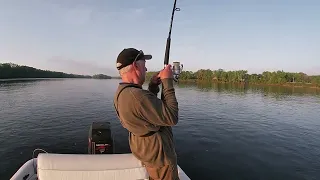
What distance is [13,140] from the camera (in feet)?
35.1

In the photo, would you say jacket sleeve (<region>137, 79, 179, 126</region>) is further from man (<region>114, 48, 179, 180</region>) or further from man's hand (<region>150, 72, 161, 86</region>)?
man's hand (<region>150, 72, 161, 86</region>)

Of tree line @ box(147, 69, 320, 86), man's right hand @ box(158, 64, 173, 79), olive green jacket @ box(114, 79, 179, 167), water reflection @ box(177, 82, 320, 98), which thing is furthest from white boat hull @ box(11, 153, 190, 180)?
tree line @ box(147, 69, 320, 86)

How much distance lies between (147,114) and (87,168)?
2.04 meters

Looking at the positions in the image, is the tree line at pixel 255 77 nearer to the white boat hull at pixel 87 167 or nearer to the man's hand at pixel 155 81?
the white boat hull at pixel 87 167

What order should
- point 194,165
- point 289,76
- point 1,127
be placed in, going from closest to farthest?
point 194,165 → point 1,127 → point 289,76

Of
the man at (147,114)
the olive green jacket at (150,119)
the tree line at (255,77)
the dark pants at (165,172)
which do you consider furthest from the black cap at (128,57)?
the tree line at (255,77)

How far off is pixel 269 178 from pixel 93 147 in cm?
587

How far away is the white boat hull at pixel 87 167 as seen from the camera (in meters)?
3.42

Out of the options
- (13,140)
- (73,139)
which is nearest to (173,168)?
(73,139)

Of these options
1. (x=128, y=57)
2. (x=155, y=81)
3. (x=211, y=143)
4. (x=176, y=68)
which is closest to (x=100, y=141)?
(x=155, y=81)

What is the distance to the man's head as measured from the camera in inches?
88.9

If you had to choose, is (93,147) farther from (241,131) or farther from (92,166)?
(241,131)

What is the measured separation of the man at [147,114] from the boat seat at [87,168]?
1.41 m

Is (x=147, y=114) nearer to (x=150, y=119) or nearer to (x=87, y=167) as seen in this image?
(x=150, y=119)
